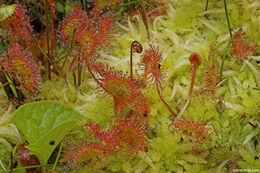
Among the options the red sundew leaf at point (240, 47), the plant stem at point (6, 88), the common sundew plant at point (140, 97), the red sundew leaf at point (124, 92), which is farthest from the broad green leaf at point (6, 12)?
the red sundew leaf at point (240, 47)

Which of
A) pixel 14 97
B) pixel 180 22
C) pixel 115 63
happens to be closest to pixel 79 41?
pixel 115 63

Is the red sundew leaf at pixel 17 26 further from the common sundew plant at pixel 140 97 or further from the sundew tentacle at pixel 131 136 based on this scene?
the sundew tentacle at pixel 131 136

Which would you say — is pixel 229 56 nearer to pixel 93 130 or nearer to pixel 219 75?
pixel 219 75

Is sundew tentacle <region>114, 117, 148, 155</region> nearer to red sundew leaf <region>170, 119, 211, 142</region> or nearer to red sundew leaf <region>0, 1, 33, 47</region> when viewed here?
red sundew leaf <region>170, 119, 211, 142</region>

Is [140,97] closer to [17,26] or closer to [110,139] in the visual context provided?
[110,139]

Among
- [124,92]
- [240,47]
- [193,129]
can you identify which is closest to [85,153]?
[124,92]
